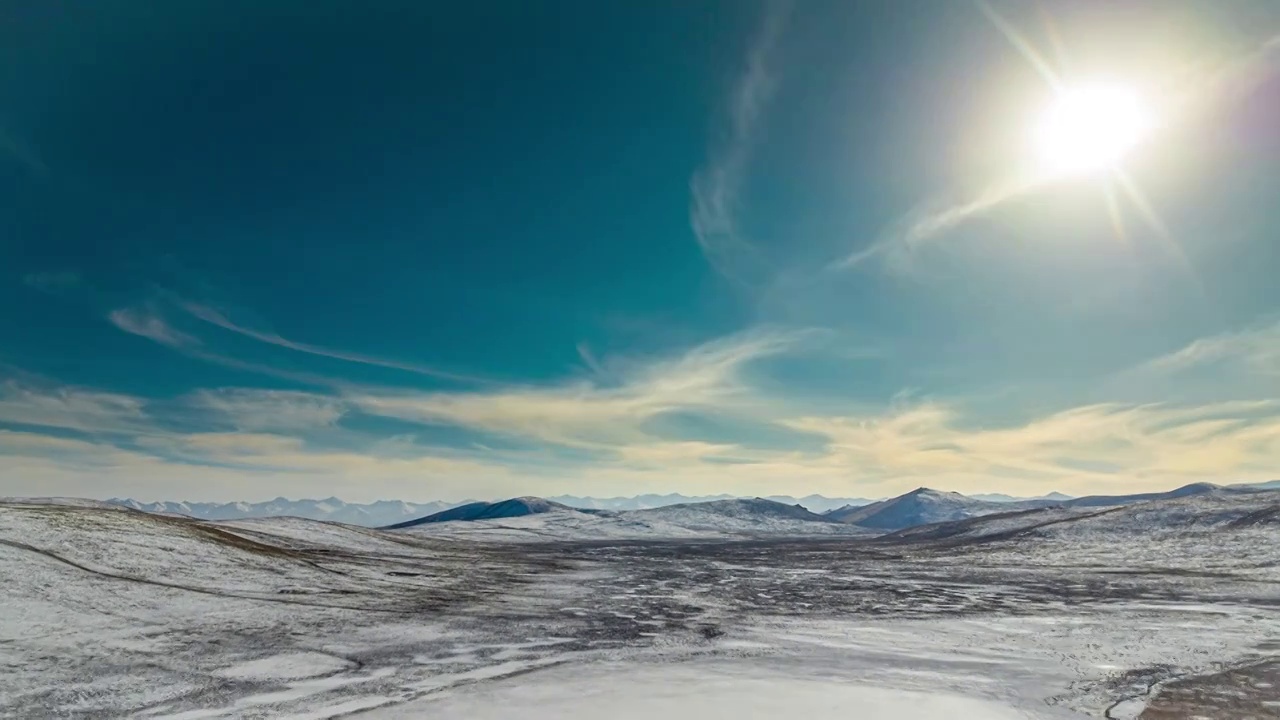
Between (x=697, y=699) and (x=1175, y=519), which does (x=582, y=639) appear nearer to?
(x=697, y=699)

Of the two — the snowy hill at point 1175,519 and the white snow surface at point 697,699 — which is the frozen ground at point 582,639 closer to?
the white snow surface at point 697,699

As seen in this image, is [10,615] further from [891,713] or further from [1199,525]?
[1199,525]

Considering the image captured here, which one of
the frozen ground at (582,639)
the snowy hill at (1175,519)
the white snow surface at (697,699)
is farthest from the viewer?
the snowy hill at (1175,519)

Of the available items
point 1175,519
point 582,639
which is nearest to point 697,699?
point 582,639

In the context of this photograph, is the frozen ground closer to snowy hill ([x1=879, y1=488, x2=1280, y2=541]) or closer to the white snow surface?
the white snow surface

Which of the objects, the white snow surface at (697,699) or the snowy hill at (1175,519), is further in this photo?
the snowy hill at (1175,519)

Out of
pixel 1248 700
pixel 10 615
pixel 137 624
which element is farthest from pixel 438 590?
pixel 1248 700

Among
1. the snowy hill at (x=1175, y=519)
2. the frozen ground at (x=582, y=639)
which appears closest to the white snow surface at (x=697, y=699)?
the frozen ground at (x=582, y=639)

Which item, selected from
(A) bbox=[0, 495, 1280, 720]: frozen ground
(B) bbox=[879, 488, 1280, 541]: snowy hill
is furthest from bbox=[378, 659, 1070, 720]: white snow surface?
(B) bbox=[879, 488, 1280, 541]: snowy hill

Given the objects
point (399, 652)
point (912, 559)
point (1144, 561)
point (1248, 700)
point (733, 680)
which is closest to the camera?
point (1248, 700)
